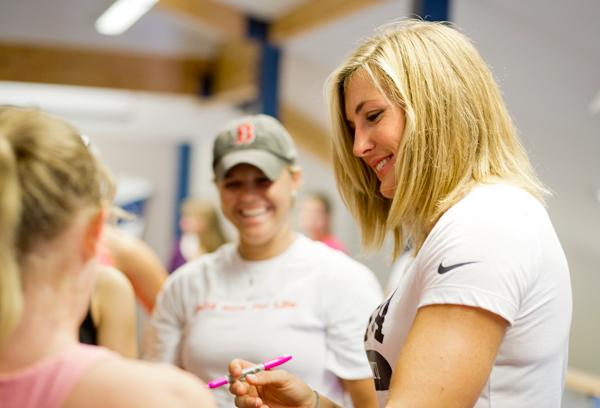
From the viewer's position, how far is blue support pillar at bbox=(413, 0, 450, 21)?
167 inches

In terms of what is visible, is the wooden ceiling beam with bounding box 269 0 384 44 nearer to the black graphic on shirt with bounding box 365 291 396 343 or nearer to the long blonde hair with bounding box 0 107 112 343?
the black graphic on shirt with bounding box 365 291 396 343

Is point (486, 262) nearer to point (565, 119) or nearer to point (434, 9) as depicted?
point (565, 119)

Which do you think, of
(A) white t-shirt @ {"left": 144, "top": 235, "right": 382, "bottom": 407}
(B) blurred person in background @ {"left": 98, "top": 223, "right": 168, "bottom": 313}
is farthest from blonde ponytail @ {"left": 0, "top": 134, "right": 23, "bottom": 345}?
(B) blurred person in background @ {"left": 98, "top": 223, "right": 168, "bottom": 313}

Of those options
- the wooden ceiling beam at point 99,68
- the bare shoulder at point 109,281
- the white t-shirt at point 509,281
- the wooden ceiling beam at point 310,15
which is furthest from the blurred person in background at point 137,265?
the wooden ceiling beam at point 99,68

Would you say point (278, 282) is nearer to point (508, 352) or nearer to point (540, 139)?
point (508, 352)

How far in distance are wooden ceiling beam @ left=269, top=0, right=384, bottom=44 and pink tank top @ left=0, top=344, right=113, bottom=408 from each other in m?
4.65

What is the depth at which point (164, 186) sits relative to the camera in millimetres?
12133

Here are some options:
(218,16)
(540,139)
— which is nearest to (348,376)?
(540,139)

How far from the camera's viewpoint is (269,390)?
1.56 m

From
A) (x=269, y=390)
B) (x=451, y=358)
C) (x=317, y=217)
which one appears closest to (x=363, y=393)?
(x=269, y=390)

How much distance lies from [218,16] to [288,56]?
890 millimetres

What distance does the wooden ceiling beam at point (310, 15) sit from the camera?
552 centimetres

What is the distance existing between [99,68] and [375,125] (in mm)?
7528

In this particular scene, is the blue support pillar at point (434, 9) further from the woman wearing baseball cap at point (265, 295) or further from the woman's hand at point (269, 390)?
the woman's hand at point (269, 390)
